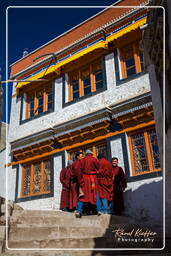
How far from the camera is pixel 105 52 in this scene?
11016 millimetres

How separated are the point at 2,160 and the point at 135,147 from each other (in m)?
6.91

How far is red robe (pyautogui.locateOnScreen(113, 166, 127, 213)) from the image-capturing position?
8.01 meters

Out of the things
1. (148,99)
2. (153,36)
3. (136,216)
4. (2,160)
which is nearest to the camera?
(153,36)

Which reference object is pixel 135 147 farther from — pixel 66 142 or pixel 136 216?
pixel 66 142

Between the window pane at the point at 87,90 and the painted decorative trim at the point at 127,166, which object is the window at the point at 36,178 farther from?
the window pane at the point at 87,90

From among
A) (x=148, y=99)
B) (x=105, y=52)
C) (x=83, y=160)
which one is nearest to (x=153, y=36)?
(x=83, y=160)

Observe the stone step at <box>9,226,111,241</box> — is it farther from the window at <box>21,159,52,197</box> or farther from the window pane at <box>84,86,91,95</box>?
the window pane at <box>84,86,91,95</box>

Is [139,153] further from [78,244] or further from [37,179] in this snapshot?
[78,244]

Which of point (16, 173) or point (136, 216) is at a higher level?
point (16, 173)

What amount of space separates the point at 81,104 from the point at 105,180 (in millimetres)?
4485

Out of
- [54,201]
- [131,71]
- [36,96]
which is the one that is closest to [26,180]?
[54,201]

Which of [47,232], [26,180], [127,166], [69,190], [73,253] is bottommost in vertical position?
[73,253]

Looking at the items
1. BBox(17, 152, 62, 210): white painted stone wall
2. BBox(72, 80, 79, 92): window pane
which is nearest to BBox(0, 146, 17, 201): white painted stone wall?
BBox(17, 152, 62, 210): white painted stone wall

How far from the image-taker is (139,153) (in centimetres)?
898
